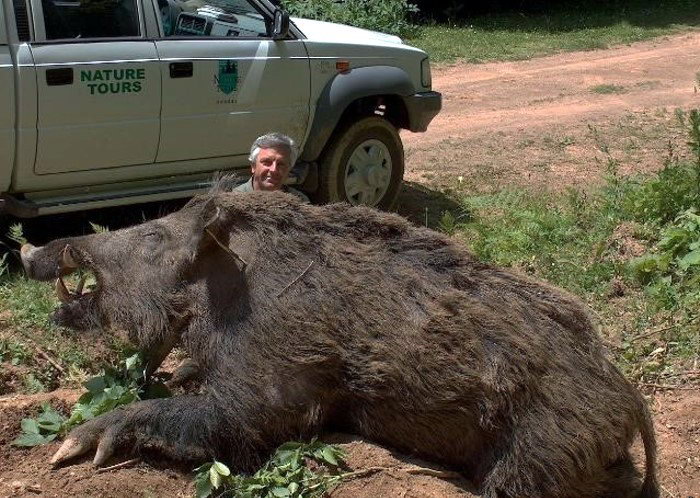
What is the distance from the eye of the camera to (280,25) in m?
8.19

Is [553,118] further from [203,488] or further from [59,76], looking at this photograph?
[203,488]

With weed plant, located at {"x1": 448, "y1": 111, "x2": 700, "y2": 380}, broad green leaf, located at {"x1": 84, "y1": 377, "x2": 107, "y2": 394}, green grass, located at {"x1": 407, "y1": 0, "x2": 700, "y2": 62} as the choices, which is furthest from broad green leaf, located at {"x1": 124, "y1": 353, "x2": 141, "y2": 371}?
green grass, located at {"x1": 407, "y1": 0, "x2": 700, "y2": 62}

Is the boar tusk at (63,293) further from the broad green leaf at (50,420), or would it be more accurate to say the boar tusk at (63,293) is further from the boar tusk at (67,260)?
the broad green leaf at (50,420)

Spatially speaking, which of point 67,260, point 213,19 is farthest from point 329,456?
point 213,19

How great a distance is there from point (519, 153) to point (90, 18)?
5840 millimetres

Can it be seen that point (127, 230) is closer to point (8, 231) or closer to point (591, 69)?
point (8, 231)

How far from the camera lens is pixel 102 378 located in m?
4.98

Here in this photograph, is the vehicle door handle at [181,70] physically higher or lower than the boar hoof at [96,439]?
higher

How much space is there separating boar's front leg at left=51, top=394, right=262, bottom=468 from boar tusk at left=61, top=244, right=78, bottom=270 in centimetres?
70

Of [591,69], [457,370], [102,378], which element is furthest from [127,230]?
[591,69]

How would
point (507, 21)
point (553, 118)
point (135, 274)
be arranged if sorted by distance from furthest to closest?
point (507, 21) < point (553, 118) < point (135, 274)

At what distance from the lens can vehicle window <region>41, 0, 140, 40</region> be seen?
7.15 meters

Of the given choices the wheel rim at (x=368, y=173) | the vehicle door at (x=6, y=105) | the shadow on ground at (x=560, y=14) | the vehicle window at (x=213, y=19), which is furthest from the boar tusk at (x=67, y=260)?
→ the shadow on ground at (x=560, y=14)

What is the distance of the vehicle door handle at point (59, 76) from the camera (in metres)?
7.04
